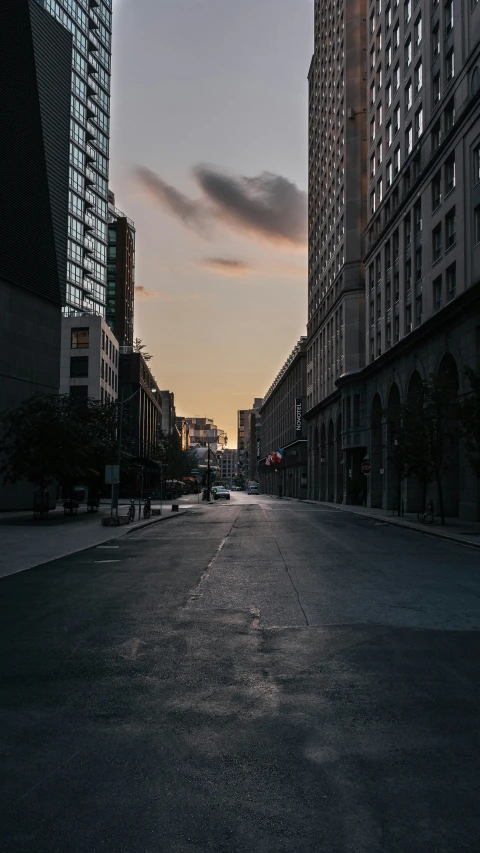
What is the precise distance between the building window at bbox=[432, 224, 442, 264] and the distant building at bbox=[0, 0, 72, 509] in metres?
24.3

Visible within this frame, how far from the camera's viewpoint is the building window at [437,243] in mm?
42875

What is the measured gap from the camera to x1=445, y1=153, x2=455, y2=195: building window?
40.9 metres

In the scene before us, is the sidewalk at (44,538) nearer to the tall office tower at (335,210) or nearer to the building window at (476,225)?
the building window at (476,225)

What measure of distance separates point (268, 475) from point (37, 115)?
415 feet

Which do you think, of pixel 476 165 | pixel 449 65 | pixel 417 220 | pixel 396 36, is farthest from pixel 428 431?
pixel 396 36

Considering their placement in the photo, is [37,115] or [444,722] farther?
[37,115]

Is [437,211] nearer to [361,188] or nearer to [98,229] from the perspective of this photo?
[361,188]

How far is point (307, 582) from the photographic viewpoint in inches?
572

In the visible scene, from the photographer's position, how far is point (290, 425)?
12175 cm

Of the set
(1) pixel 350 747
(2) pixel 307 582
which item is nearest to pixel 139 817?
(1) pixel 350 747

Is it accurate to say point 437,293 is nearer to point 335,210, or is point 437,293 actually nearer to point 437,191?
point 437,191

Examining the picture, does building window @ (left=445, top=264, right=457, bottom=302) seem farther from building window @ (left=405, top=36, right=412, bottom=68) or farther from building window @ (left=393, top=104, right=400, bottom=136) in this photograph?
building window @ (left=405, top=36, right=412, bottom=68)

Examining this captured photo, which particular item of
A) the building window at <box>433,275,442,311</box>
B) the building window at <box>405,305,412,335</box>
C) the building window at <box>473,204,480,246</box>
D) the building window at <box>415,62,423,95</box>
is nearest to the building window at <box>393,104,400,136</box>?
the building window at <box>415,62,423,95</box>

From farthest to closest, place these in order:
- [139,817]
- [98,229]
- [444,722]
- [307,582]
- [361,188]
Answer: [98,229], [361,188], [307,582], [444,722], [139,817]
